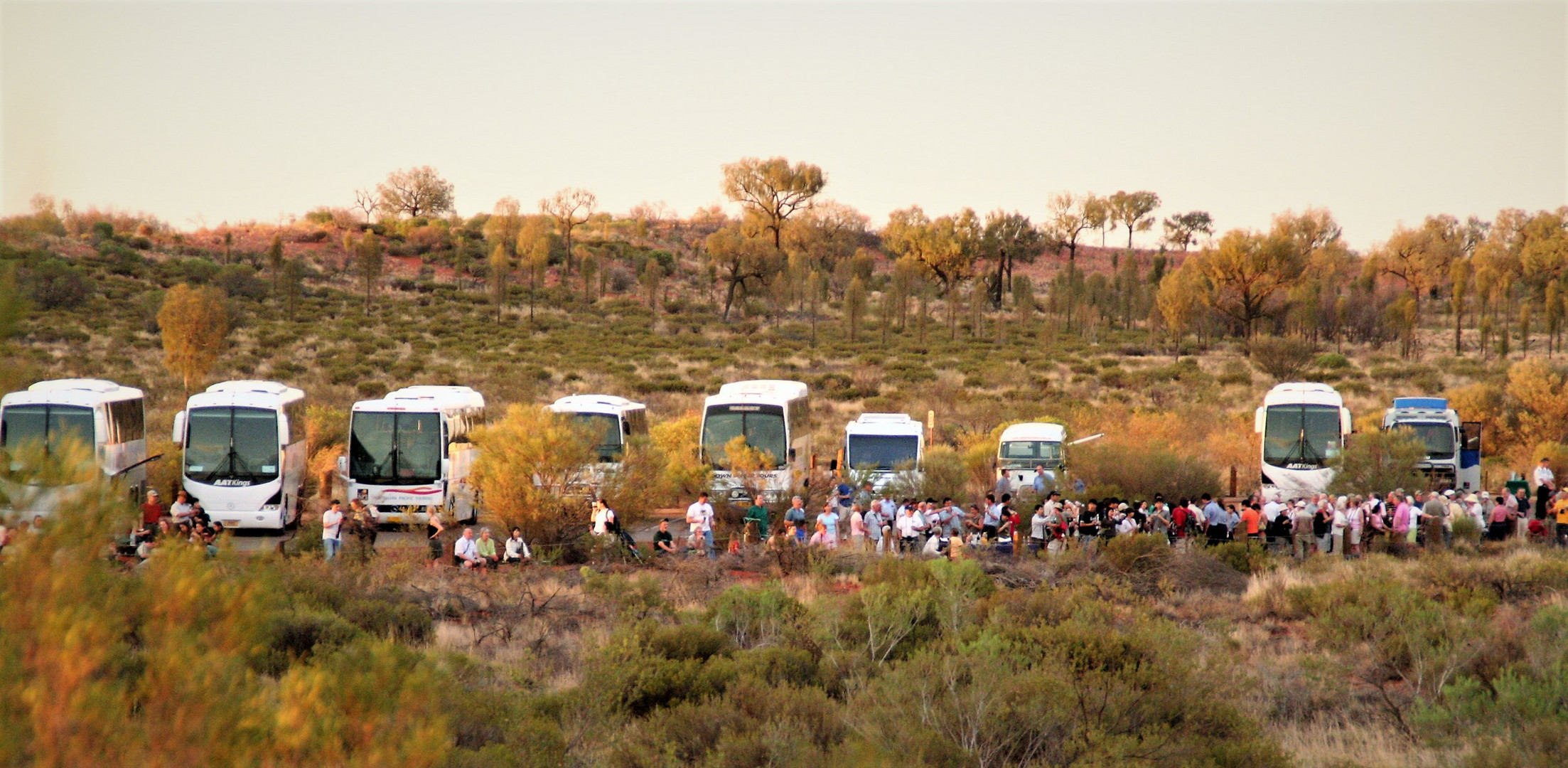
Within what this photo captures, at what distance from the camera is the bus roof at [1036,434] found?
2584 cm

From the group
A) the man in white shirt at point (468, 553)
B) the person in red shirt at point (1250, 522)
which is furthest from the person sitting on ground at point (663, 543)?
the person in red shirt at point (1250, 522)

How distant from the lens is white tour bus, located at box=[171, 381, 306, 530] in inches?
815

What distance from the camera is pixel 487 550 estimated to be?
703 inches

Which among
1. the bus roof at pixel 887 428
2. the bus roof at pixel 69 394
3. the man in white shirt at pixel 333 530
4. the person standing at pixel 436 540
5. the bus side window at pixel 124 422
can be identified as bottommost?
the person standing at pixel 436 540

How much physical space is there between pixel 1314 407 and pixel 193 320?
30194 mm

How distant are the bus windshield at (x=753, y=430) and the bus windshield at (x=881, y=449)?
151cm

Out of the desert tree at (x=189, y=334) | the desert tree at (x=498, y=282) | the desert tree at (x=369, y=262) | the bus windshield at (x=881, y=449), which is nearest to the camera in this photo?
the bus windshield at (x=881, y=449)

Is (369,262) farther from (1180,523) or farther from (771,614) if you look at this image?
(771,614)

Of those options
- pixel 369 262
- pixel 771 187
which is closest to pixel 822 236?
pixel 771 187

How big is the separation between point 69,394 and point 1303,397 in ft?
76.1

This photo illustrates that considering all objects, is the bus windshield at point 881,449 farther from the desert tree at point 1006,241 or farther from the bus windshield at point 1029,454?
the desert tree at point 1006,241

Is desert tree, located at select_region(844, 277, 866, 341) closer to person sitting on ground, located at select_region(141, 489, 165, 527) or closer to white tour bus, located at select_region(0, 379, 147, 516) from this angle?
white tour bus, located at select_region(0, 379, 147, 516)

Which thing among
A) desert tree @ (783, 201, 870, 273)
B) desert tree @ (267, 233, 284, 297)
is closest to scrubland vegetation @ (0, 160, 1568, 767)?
desert tree @ (267, 233, 284, 297)

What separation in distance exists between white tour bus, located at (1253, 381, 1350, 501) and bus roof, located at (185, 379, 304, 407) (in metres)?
19.1
